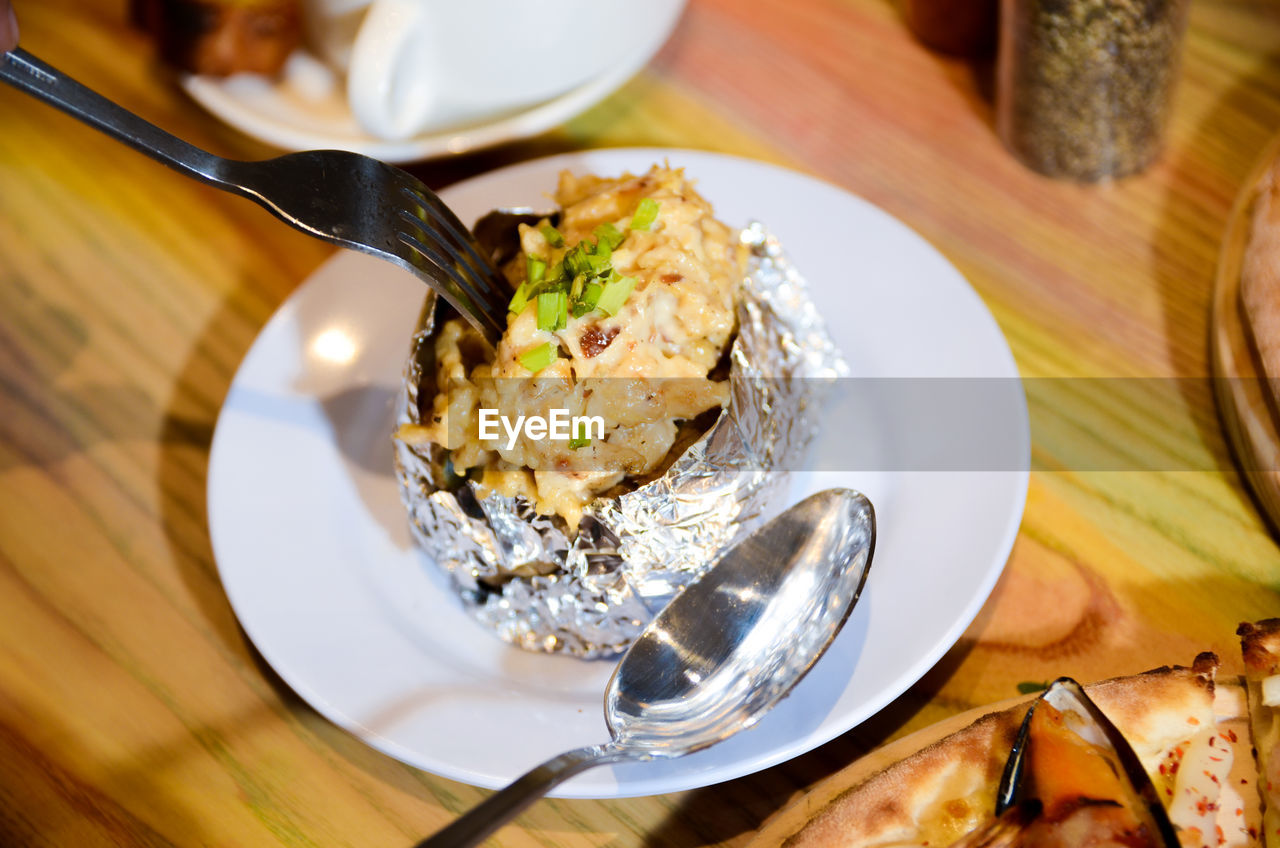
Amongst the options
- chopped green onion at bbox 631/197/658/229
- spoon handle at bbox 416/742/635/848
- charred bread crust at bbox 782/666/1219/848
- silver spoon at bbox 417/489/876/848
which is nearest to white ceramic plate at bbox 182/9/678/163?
chopped green onion at bbox 631/197/658/229

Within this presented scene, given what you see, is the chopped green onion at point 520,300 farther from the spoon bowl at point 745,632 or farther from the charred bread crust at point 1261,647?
the charred bread crust at point 1261,647

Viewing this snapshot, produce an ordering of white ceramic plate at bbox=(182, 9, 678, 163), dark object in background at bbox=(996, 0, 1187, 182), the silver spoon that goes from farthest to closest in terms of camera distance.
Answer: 1. white ceramic plate at bbox=(182, 9, 678, 163)
2. dark object in background at bbox=(996, 0, 1187, 182)
3. the silver spoon

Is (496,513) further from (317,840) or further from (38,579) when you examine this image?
(38,579)

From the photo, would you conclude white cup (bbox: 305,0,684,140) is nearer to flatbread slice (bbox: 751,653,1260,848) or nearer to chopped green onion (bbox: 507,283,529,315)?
chopped green onion (bbox: 507,283,529,315)

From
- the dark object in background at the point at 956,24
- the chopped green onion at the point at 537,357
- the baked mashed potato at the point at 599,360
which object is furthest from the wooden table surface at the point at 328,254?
the chopped green onion at the point at 537,357

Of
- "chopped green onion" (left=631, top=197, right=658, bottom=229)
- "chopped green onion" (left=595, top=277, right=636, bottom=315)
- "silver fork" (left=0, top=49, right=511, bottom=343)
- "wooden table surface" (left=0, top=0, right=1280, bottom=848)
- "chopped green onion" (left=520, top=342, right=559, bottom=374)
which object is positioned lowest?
"wooden table surface" (left=0, top=0, right=1280, bottom=848)

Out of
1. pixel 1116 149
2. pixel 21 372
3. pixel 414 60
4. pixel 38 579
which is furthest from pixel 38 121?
pixel 1116 149
